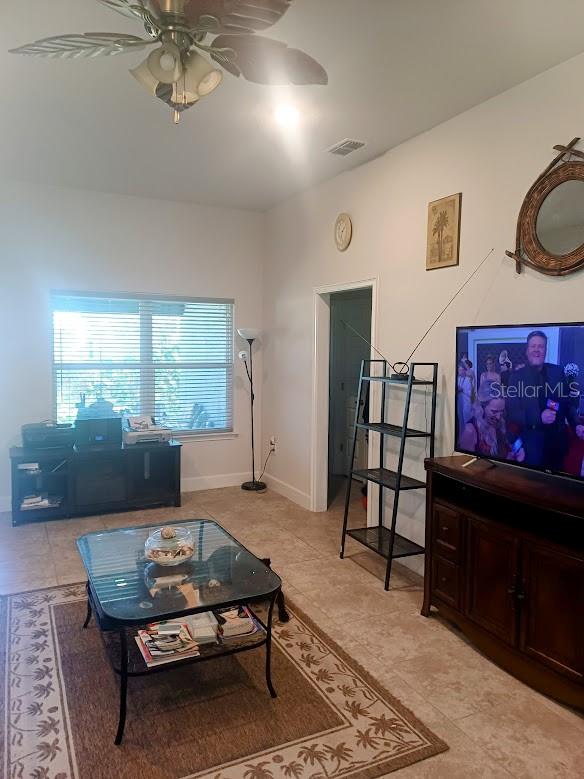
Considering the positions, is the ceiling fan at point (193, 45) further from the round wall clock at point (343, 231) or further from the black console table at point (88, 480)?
the black console table at point (88, 480)

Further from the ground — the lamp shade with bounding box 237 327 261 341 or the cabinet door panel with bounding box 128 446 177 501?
the lamp shade with bounding box 237 327 261 341

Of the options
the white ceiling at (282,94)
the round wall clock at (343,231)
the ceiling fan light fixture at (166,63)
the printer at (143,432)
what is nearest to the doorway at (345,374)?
the round wall clock at (343,231)

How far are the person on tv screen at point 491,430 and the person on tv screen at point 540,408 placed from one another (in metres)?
0.05

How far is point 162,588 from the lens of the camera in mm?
2402

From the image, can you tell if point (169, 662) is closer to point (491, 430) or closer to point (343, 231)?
point (491, 430)

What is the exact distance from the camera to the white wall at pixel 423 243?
2.82 metres

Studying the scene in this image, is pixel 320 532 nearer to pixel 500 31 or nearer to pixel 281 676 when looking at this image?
pixel 281 676

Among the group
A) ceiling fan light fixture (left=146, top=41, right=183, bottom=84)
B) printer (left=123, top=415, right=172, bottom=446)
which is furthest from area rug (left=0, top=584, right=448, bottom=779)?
ceiling fan light fixture (left=146, top=41, right=183, bottom=84)

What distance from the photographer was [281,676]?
A: 249 cm

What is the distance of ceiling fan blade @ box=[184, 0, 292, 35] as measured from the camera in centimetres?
179

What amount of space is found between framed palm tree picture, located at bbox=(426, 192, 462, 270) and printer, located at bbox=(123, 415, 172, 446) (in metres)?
2.84

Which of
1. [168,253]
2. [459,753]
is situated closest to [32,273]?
[168,253]

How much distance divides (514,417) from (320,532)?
223 cm

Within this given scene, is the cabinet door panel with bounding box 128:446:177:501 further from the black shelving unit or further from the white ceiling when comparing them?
the white ceiling
